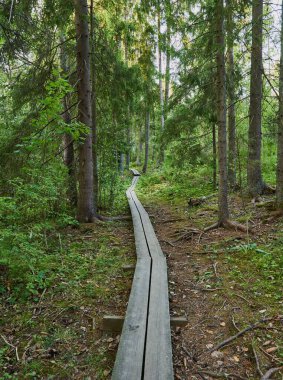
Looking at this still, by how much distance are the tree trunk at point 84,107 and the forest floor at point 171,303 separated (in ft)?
4.04

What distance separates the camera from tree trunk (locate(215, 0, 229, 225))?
6.77 meters

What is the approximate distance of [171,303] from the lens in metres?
4.57

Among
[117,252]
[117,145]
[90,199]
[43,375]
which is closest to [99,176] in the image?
[117,145]

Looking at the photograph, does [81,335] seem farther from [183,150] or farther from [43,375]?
[183,150]

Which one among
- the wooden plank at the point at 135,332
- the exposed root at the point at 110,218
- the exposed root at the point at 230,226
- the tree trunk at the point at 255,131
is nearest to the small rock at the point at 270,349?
the wooden plank at the point at 135,332

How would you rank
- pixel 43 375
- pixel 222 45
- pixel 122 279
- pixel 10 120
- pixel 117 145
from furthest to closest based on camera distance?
1. pixel 117 145
2. pixel 10 120
3. pixel 222 45
4. pixel 122 279
5. pixel 43 375

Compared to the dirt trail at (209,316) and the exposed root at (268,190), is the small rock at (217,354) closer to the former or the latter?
the dirt trail at (209,316)

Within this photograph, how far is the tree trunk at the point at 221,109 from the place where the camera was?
677cm

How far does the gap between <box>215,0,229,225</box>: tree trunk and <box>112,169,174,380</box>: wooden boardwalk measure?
9.06 ft

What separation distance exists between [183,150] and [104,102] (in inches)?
143

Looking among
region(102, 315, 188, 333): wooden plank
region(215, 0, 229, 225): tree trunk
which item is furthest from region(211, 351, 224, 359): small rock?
region(215, 0, 229, 225): tree trunk

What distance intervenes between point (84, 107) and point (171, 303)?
5851 millimetres

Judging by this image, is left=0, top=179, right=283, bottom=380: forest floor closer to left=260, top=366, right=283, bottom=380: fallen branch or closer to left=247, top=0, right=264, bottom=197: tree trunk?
left=260, top=366, right=283, bottom=380: fallen branch

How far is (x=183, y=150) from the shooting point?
12.2 m
